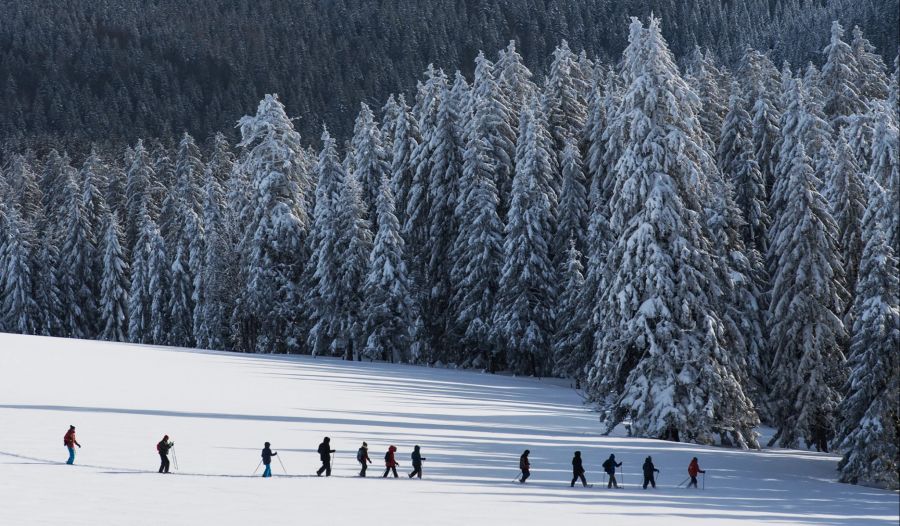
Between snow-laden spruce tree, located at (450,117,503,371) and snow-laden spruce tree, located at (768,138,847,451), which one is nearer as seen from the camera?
snow-laden spruce tree, located at (768,138,847,451)

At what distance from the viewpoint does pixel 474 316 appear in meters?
59.4

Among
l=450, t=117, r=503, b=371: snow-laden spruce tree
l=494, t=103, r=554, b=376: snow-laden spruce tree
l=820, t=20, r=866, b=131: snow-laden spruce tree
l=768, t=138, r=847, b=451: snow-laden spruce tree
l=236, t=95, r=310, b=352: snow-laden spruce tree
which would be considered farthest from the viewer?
l=236, t=95, r=310, b=352: snow-laden spruce tree

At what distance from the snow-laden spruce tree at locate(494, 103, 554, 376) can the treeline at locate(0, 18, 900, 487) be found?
0.51 ft

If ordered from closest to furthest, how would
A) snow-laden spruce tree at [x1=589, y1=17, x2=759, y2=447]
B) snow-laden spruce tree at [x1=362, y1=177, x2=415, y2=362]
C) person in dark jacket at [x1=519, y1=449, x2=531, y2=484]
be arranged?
person in dark jacket at [x1=519, y1=449, x2=531, y2=484]
snow-laden spruce tree at [x1=589, y1=17, x2=759, y2=447]
snow-laden spruce tree at [x1=362, y1=177, x2=415, y2=362]

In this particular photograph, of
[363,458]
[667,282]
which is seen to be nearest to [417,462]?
[363,458]

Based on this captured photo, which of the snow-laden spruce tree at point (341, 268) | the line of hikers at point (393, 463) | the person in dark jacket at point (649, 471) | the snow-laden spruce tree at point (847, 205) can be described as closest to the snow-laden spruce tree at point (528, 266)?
the snow-laden spruce tree at point (341, 268)

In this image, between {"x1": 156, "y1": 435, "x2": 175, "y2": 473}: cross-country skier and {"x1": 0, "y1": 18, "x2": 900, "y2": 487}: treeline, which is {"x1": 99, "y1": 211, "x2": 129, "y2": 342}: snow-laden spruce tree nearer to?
{"x1": 0, "y1": 18, "x2": 900, "y2": 487}: treeline

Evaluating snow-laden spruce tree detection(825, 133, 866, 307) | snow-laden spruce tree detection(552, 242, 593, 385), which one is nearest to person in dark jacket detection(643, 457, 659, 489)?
snow-laden spruce tree detection(825, 133, 866, 307)

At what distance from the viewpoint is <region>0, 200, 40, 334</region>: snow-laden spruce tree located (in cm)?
8262

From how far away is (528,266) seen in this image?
56812 millimetres

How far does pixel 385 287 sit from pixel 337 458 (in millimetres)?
32456

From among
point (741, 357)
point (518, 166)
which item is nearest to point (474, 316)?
point (518, 166)

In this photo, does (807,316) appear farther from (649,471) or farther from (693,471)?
(649,471)

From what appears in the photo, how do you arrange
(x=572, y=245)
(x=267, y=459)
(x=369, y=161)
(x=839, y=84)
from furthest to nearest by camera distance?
(x=369, y=161) → (x=839, y=84) → (x=572, y=245) → (x=267, y=459)
